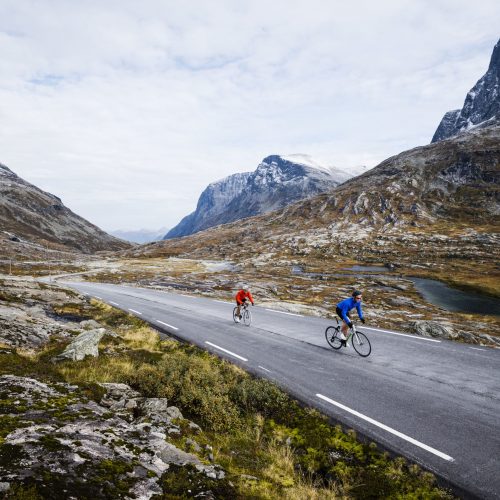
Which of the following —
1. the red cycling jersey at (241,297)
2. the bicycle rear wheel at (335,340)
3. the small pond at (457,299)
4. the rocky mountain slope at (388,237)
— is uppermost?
the rocky mountain slope at (388,237)

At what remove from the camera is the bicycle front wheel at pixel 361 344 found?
46.5 ft

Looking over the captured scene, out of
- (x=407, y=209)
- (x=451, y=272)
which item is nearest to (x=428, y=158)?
(x=407, y=209)

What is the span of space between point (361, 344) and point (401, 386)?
3.81m

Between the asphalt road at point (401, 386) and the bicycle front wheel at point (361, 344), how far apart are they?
29 cm

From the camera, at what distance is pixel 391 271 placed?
81.5m

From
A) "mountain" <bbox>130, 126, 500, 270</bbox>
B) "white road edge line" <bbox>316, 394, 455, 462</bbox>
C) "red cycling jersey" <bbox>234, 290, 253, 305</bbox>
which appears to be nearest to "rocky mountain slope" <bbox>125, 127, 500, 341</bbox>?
"mountain" <bbox>130, 126, 500, 270</bbox>

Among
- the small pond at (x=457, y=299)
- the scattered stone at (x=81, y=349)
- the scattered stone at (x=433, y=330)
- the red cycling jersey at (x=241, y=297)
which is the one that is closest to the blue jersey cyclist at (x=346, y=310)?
the scattered stone at (x=433, y=330)

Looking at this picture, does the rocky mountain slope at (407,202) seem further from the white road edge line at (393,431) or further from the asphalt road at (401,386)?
the white road edge line at (393,431)

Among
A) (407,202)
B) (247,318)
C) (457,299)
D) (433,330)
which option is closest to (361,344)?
(433,330)

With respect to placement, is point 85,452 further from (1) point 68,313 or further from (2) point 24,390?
(1) point 68,313

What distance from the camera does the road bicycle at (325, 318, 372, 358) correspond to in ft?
46.8

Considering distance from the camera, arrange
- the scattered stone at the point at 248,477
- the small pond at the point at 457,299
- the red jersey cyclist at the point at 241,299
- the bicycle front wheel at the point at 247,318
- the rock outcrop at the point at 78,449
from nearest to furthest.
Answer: the rock outcrop at the point at 78,449, the scattered stone at the point at 248,477, the bicycle front wheel at the point at 247,318, the red jersey cyclist at the point at 241,299, the small pond at the point at 457,299

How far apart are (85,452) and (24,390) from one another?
2804mm

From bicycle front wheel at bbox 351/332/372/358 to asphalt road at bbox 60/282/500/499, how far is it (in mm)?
290
